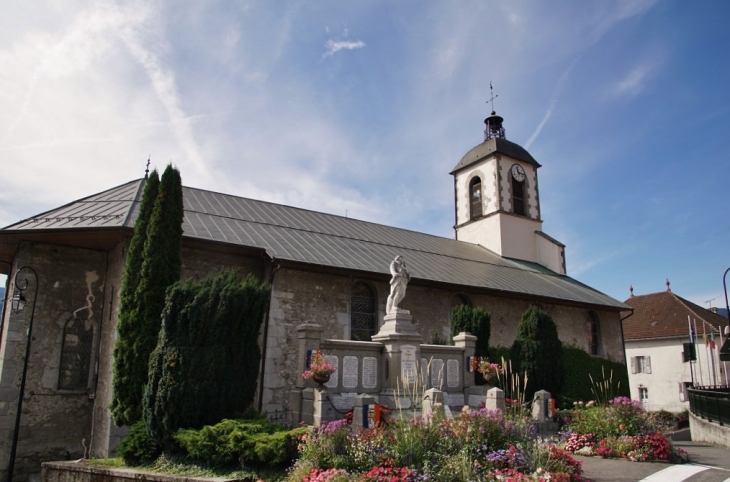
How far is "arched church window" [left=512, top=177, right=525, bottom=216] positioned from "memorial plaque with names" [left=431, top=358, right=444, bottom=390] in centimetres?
1411

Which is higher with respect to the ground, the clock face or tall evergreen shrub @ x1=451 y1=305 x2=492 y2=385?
the clock face

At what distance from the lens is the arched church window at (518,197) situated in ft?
84.2

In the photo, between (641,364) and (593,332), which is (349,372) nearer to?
(593,332)

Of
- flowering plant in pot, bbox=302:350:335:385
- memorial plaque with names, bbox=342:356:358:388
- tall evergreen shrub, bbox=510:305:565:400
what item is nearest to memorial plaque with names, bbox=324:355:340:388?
memorial plaque with names, bbox=342:356:358:388

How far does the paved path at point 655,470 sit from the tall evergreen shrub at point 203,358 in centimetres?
577

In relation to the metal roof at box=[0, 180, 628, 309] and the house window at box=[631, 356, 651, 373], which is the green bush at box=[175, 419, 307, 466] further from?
the house window at box=[631, 356, 651, 373]

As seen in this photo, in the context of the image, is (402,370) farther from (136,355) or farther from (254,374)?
(136,355)

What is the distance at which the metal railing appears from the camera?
12.8 metres

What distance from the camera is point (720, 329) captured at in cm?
2539

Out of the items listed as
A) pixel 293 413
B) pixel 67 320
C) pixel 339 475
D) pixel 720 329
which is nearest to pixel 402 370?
pixel 293 413

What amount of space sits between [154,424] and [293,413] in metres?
2.47

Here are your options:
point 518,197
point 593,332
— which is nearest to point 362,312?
point 593,332

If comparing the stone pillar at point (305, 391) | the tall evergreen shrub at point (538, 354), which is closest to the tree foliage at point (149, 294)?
the stone pillar at point (305, 391)

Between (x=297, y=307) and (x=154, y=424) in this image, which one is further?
(x=297, y=307)
